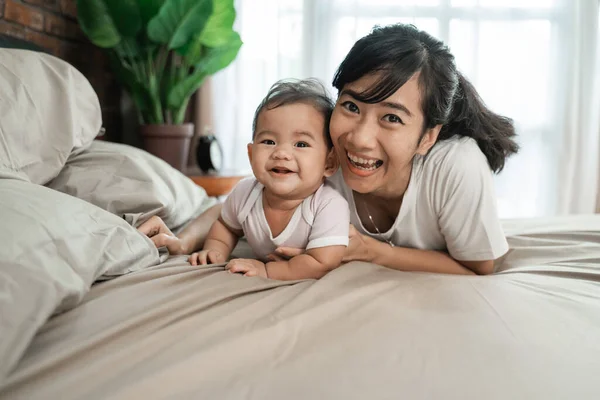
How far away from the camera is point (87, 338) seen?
741mm

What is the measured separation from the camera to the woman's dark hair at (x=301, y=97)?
116 centimetres

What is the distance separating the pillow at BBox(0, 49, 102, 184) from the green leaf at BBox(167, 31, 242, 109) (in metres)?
1.22

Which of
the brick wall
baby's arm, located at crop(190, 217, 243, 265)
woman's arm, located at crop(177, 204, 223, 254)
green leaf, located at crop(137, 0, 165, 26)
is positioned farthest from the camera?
green leaf, located at crop(137, 0, 165, 26)

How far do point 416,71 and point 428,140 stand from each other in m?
0.17

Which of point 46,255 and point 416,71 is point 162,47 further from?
point 46,255

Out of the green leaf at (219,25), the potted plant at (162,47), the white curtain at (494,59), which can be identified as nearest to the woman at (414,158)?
the potted plant at (162,47)

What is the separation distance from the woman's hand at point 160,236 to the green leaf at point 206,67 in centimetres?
147

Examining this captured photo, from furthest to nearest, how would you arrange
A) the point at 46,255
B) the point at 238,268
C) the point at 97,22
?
the point at 97,22 → the point at 238,268 → the point at 46,255

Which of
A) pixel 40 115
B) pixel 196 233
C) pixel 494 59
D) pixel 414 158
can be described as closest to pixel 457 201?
pixel 414 158

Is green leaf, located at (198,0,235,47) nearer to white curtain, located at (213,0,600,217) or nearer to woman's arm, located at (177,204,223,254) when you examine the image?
white curtain, located at (213,0,600,217)

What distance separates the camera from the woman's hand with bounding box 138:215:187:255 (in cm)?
123

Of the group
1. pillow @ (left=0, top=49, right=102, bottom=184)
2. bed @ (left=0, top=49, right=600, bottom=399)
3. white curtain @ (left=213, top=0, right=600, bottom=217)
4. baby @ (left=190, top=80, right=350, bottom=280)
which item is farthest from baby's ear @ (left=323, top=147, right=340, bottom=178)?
white curtain @ (left=213, top=0, right=600, bottom=217)

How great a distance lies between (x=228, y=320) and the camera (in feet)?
2.75

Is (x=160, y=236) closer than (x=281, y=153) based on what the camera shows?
No
